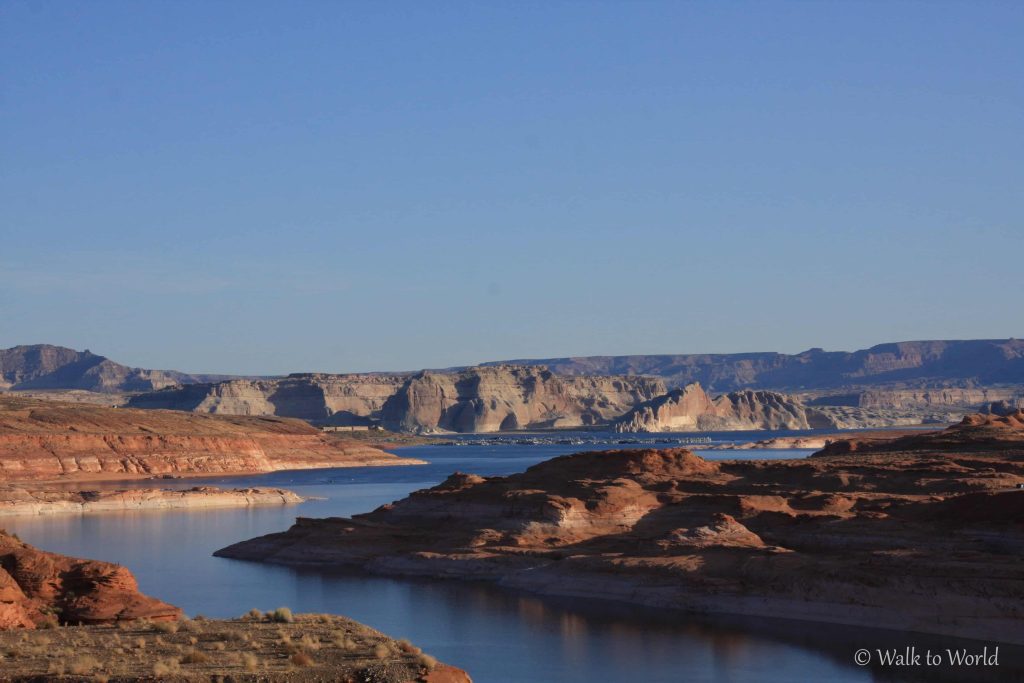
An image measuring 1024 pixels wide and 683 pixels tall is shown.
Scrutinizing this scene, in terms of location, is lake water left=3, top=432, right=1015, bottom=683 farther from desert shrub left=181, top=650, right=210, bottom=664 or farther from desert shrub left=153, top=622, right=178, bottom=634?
desert shrub left=181, top=650, right=210, bottom=664

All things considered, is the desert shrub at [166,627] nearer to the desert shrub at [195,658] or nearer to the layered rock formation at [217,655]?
the layered rock formation at [217,655]

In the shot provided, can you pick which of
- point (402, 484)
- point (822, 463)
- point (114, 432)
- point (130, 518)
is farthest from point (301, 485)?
point (822, 463)

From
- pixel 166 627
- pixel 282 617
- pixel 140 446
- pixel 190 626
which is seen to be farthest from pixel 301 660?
pixel 140 446

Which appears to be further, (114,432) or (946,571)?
(114,432)

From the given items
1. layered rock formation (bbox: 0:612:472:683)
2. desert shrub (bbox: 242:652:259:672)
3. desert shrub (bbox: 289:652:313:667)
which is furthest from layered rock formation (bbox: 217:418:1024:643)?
desert shrub (bbox: 242:652:259:672)

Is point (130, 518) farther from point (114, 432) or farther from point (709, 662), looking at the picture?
point (709, 662)

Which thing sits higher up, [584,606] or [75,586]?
[75,586]

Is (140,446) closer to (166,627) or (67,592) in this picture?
(67,592)
